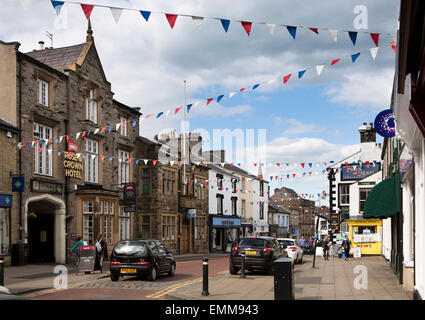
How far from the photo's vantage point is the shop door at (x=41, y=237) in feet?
94.8

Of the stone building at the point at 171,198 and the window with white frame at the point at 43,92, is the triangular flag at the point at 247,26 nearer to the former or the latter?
the window with white frame at the point at 43,92

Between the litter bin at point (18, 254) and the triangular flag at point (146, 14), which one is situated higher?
the triangular flag at point (146, 14)

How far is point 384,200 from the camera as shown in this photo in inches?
690

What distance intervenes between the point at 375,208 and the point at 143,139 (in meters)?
22.9

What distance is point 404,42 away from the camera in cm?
742

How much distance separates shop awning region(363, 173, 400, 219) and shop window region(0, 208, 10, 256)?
16160 millimetres

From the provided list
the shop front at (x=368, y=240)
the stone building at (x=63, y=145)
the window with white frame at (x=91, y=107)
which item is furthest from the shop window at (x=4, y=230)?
the shop front at (x=368, y=240)

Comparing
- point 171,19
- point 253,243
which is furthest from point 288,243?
point 171,19

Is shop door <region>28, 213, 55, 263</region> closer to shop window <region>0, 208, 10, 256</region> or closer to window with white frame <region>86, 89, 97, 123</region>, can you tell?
shop window <region>0, 208, 10, 256</region>

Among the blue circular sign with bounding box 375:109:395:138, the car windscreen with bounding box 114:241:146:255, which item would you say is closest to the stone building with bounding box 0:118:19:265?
the car windscreen with bounding box 114:241:146:255

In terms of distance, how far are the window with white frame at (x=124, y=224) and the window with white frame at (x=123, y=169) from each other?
2.04 metres

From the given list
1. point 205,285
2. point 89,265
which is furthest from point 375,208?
point 89,265

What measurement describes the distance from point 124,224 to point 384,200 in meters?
22.0

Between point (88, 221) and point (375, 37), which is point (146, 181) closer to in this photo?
point (88, 221)
